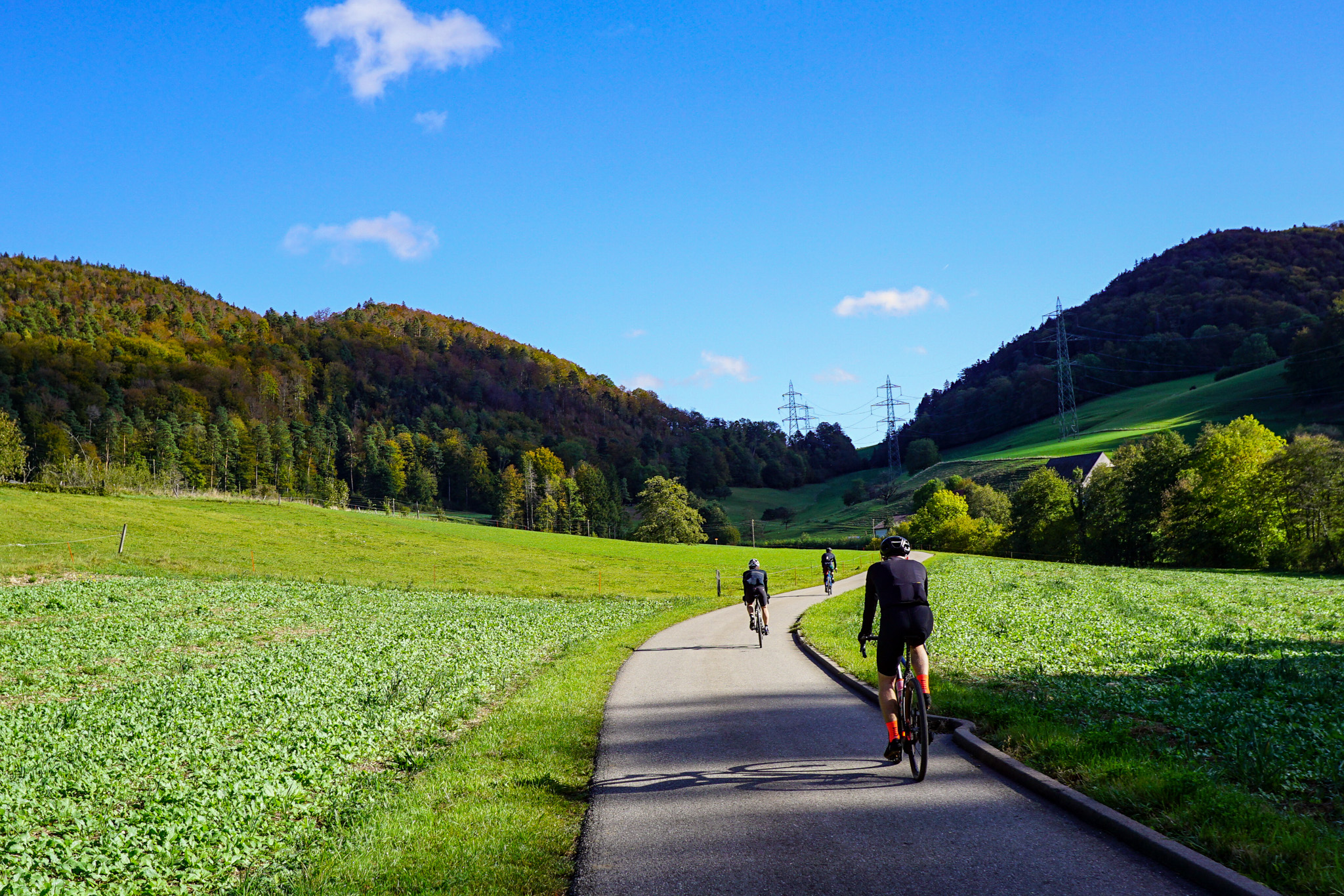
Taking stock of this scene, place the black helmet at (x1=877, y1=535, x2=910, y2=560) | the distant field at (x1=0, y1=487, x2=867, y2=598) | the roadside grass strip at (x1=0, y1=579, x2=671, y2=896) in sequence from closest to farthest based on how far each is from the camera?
the roadside grass strip at (x1=0, y1=579, x2=671, y2=896) → the black helmet at (x1=877, y1=535, x2=910, y2=560) → the distant field at (x1=0, y1=487, x2=867, y2=598)

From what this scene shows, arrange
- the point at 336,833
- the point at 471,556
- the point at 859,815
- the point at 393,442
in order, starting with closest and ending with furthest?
the point at 859,815
the point at 336,833
the point at 471,556
the point at 393,442

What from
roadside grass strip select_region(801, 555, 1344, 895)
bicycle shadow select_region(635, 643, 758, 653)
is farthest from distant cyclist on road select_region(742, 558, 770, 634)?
roadside grass strip select_region(801, 555, 1344, 895)

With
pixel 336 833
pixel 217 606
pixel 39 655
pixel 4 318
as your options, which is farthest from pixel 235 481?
pixel 336 833

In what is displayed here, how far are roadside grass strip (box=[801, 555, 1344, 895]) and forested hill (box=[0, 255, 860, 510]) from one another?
4377 inches

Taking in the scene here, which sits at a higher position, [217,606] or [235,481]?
[235,481]

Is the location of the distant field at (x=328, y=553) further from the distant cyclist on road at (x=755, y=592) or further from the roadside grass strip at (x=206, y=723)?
the distant cyclist on road at (x=755, y=592)

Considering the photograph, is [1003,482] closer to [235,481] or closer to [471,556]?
[471,556]

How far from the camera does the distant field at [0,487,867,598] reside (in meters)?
40.4

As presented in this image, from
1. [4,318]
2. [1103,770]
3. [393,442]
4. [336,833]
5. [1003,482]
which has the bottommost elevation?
[336,833]

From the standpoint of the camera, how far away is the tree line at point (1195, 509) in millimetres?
57344

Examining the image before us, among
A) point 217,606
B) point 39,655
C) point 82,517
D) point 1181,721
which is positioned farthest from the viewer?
point 82,517

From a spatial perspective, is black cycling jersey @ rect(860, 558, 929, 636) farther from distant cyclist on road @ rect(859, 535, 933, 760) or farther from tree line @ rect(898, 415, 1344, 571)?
tree line @ rect(898, 415, 1344, 571)

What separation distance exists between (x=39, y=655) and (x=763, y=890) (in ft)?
59.1

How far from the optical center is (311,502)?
9594 centimetres
